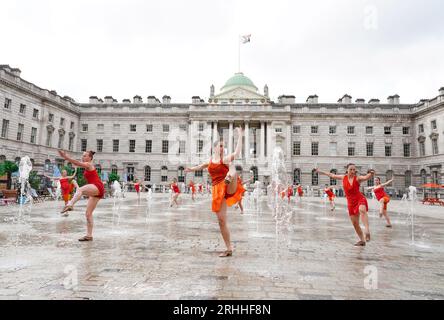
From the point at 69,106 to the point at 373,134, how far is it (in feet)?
158

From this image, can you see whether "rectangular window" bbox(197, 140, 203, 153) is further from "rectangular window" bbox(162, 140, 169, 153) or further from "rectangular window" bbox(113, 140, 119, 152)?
"rectangular window" bbox(113, 140, 119, 152)

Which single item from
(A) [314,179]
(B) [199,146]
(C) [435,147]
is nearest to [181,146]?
(B) [199,146]

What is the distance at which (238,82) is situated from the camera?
189ft

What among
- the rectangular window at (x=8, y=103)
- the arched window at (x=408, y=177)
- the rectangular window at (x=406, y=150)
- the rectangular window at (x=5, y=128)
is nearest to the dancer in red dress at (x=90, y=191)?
the rectangular window at (x=5, y=128)

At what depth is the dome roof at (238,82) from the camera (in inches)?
2254

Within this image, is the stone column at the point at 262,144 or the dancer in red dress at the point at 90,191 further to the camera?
the stone column at the point at 262,144

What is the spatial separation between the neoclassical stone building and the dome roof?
472cm

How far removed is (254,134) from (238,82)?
37.8 ft

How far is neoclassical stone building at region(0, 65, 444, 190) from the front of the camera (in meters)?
46.9

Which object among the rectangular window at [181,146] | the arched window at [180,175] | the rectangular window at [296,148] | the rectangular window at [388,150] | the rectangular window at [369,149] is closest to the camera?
the rectangular window at [388,150]

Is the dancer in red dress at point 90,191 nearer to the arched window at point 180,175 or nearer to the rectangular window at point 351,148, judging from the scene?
the arched window at point 180,175

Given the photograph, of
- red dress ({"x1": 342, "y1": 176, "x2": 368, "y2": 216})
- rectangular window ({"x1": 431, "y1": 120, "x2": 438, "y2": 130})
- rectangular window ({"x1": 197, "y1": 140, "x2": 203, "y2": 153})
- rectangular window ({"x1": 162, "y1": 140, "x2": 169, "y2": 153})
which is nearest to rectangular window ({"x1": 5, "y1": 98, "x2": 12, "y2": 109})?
rectangular window ({"x1": 162, "y1": 140, "x2": 169, "y2": 153})

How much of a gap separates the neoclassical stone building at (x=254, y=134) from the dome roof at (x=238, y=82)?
15.5 feet
